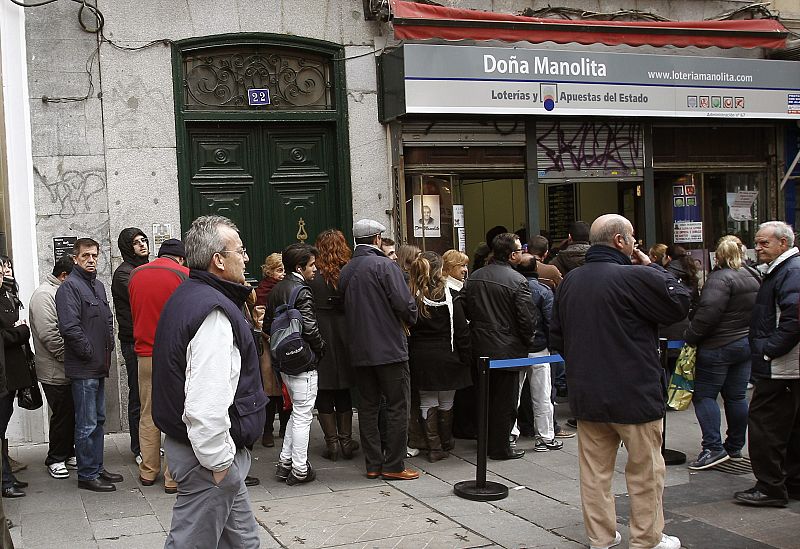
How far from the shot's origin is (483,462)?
22.6ft

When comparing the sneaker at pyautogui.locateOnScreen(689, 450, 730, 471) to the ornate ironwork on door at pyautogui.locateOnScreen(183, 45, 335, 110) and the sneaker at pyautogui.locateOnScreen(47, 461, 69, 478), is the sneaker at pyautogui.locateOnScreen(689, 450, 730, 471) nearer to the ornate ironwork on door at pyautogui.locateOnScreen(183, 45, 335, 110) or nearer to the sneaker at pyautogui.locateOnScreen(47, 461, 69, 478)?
the sneaker at pyautogui.locateOnScreen(47, 461, 69, 478)

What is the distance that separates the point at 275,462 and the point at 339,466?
0.60 m

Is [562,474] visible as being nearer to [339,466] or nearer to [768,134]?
[339,466]

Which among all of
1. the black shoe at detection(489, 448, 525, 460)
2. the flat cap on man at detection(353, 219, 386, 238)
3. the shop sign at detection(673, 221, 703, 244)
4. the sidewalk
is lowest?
the sidewalk

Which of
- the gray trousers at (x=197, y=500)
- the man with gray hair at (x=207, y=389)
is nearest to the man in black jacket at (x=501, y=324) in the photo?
the man with gray hair at (x=207, y=389)

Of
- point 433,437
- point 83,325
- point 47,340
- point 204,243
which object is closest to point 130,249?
point 83,325

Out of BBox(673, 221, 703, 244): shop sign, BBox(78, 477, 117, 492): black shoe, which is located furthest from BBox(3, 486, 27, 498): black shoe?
BBox(673, 221, 703, 244): shop sign

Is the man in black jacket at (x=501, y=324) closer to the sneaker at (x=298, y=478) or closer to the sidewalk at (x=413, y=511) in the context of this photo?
the sidewalk at (x=413, y=511)

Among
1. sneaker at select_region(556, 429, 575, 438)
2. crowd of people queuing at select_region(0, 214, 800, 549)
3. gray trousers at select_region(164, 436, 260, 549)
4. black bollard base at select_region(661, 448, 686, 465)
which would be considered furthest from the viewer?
sneaker at select_region(556, 429, 575, 438)

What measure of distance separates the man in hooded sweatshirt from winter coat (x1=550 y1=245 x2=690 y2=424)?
155 inches

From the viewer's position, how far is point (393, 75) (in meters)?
10.2

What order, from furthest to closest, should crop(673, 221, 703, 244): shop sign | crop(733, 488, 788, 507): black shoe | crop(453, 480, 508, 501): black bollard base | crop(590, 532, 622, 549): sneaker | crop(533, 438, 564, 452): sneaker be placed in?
crop(673, 221, 703, 244): shop sign
crop(533, 438, 564, 452): sneaker
crop(453, 480, 508, 501): black bollard base
crop(733, 488, 788, 507): black shoe
crop(590, 532, 622, 549): sneaker

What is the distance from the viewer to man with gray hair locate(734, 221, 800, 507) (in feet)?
21.2

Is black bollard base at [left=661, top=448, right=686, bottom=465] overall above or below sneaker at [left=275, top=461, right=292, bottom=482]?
below
